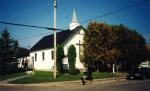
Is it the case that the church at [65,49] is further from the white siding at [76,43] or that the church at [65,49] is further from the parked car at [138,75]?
the parked car at [138,75]

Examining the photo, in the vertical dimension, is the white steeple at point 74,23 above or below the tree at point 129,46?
above

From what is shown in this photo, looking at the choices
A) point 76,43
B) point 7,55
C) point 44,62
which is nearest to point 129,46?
point 76,43

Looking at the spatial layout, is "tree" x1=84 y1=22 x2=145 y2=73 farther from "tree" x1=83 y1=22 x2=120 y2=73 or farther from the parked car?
the parked car

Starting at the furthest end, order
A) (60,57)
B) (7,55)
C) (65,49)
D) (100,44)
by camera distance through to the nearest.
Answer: (7,55)
(65,49)
(60,57)
(100,44)

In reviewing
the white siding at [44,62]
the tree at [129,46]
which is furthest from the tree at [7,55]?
the tree at [129,46]

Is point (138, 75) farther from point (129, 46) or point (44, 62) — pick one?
point (44, 62)

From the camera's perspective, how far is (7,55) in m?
44.0

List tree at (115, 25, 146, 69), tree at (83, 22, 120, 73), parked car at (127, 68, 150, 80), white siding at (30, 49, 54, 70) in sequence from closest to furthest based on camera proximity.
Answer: parked car at (127, 68, 150, 80) < tree at (83, 22, 120, 73) < tree at (115, 25, 146, 69) < white siding at (30, 49, 54, 70)

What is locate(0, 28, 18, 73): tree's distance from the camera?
43.7 m

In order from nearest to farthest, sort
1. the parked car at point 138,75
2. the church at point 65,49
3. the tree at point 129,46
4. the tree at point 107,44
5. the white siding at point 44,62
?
the parked car at point 138,75
the tree at point 107,44
the tree at point 129,46
the church at point 65,49
the white siding at point 44,62

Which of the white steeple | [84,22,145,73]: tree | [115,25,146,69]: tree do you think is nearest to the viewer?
[84,22,145,73]: tree

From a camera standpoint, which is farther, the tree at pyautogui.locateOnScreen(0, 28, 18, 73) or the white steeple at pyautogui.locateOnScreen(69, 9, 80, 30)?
the white steeple at pyautogui.locateOnScreen(69, 9, 80, 30)

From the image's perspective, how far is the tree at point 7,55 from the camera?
143ft

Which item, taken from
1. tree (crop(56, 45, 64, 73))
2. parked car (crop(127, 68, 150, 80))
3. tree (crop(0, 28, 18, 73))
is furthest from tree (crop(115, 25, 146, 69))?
tree (crop(0, 28, 18, 73))
